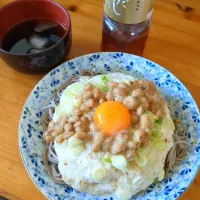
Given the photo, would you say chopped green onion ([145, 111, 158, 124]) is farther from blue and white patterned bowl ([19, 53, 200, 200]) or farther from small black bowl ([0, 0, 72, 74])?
small black bowl ([0, 0, 72, 74])

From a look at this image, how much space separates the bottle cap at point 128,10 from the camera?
148cm

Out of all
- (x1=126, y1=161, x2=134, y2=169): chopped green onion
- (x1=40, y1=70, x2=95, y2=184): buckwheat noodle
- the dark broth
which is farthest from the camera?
the dark broth

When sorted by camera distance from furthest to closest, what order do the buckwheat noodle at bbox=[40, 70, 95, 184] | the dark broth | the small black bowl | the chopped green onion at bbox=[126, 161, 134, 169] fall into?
1. the dark broth
2. the small black bowl
3. the buckwheat noodle at bbox=[40, 70, 95, 184]
4. the chopped green onion at bbox=[126, 161, 134, 169]

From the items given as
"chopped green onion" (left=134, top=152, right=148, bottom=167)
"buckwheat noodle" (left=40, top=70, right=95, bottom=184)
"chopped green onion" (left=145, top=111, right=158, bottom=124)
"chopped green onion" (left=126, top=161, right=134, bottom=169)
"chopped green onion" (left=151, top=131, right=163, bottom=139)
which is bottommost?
"buckwheat noodle" (left=40, top=70, right=95, bottom=184)

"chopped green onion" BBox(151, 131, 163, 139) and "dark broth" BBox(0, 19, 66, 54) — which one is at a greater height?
"dark broth" BBox(0, 19, 66, 54)

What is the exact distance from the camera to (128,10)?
1.50 metres

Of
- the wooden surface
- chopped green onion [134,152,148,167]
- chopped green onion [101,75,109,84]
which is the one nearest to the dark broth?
the wooden surface

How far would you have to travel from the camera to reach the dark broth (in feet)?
5.69

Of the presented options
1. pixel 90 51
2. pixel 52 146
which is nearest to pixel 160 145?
pixel 52 146

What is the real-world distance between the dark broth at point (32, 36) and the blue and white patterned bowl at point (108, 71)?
0.69 ft

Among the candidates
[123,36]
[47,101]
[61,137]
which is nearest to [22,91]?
[47,101]

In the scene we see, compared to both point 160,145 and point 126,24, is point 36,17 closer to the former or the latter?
point 126,24

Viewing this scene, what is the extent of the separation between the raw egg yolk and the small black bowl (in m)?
0.48

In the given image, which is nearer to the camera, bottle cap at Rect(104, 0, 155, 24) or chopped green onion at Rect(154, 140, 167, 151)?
chopped green onion at Rect(154, 140, 167, 151)
